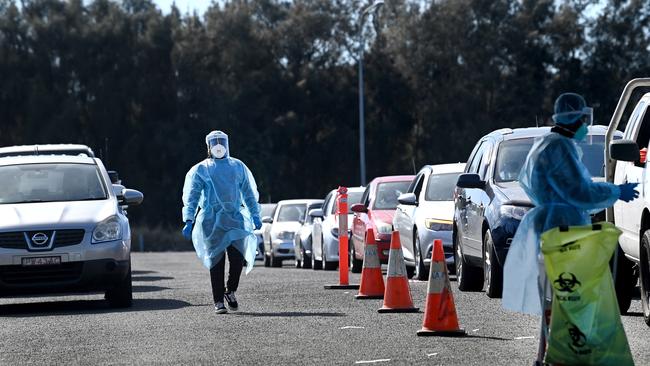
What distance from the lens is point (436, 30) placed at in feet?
222

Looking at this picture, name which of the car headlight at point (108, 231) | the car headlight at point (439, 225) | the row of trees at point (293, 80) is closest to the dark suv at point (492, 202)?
the car headlight at point (439, 225)

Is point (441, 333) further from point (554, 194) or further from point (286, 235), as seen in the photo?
point (286, 235)

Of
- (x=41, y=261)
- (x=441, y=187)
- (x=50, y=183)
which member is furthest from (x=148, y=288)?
(x=41, y=261)

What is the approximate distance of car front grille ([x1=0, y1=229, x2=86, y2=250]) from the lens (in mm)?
15930

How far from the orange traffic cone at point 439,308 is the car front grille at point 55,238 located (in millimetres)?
5458

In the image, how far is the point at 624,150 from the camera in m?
11.9

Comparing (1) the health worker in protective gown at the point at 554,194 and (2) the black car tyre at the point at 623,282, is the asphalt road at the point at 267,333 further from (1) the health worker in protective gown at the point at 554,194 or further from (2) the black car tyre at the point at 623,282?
(1) the health worker in protective gown at the point at 554,194

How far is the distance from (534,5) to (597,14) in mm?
2838

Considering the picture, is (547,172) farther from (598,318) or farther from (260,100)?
(260,100)

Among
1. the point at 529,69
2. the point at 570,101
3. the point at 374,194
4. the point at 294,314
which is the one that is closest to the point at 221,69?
the point at 529,69

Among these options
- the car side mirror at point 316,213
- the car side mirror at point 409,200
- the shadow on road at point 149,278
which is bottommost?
the shadow on road at point 149,278

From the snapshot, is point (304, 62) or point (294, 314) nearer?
point (294, 314)

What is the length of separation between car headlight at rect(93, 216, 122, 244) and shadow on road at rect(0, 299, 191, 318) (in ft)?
2.48

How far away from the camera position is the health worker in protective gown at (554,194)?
868 cm
